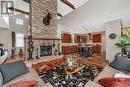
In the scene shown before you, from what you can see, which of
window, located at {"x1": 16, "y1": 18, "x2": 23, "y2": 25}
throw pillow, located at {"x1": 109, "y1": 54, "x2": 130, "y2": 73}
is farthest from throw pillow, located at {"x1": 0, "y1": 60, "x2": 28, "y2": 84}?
window, located at {"x1": 16, "y1": 18, "x2": 23, "y2": 25}

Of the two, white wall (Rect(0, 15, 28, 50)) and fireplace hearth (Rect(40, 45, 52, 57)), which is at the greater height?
white wall (Rect(0, 15, 28, 50))

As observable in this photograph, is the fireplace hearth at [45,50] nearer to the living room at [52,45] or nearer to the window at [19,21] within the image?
the living room at [52,45]

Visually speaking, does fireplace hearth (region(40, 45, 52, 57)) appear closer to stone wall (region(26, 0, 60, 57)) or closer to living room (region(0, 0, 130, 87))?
living room (region(0, 0, 130, 87))

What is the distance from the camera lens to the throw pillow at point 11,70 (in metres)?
2.20

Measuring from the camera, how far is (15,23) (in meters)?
7.98

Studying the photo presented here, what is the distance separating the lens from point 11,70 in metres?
2.34

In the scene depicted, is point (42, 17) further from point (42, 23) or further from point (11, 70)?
point (11, 70)

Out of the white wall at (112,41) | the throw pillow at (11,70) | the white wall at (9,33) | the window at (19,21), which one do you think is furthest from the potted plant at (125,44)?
the window at (19,21)

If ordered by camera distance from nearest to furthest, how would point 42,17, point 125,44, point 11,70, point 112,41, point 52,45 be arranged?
point 11,70, point 125,44, point 42,17, point 52,45, point 112,41

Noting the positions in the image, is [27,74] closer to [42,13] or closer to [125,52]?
[42,13]

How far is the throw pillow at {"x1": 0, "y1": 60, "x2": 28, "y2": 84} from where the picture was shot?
2.20 metres

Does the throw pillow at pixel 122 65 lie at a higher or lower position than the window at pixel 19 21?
lower

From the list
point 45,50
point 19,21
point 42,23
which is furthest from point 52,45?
point 19,21

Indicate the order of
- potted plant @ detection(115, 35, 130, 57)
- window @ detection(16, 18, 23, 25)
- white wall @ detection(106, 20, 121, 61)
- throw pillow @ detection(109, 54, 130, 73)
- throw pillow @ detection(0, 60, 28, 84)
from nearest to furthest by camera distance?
throw pillow @ detection(0, 60, 28, 84) < throw pillow @ detection(109, 54, 130, 73) < potted plant @ detection(115, 35, 130, 57) < white wall @ detection(106, 20, 121, 61) < window @ detection(16, 18, 23, 25)
